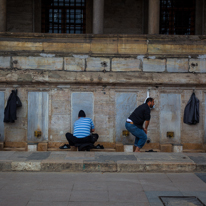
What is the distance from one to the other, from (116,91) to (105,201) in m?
5.21

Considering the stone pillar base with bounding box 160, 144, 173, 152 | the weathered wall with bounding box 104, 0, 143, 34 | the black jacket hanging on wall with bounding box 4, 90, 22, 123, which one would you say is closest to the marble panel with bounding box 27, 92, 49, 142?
the black jacket hanging on wall with bounding box 4, 90, 22, 123

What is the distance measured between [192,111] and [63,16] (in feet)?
24.6

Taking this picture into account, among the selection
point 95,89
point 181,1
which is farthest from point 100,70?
point 181,1

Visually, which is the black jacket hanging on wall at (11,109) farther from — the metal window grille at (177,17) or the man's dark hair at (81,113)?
the metal window grille at (177,17)

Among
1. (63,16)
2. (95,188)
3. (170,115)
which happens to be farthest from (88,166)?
(63,16)

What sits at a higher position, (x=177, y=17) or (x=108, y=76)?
(x=177, y=17)

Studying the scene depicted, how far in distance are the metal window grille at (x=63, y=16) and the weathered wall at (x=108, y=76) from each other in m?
4.12

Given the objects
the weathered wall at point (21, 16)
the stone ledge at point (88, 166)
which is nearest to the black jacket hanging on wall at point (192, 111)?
the stone ledge at point (88, 166)

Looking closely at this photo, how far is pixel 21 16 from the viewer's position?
1304 centimetres

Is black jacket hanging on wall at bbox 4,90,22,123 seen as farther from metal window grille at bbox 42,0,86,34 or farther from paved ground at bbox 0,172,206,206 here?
metal window grille at bbox 42,0,86,34

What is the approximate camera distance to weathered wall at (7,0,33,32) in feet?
42.7

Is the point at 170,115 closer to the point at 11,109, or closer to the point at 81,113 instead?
the point at 81,113

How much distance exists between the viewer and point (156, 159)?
7094mm

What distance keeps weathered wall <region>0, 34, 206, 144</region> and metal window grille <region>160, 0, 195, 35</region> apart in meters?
4.23
